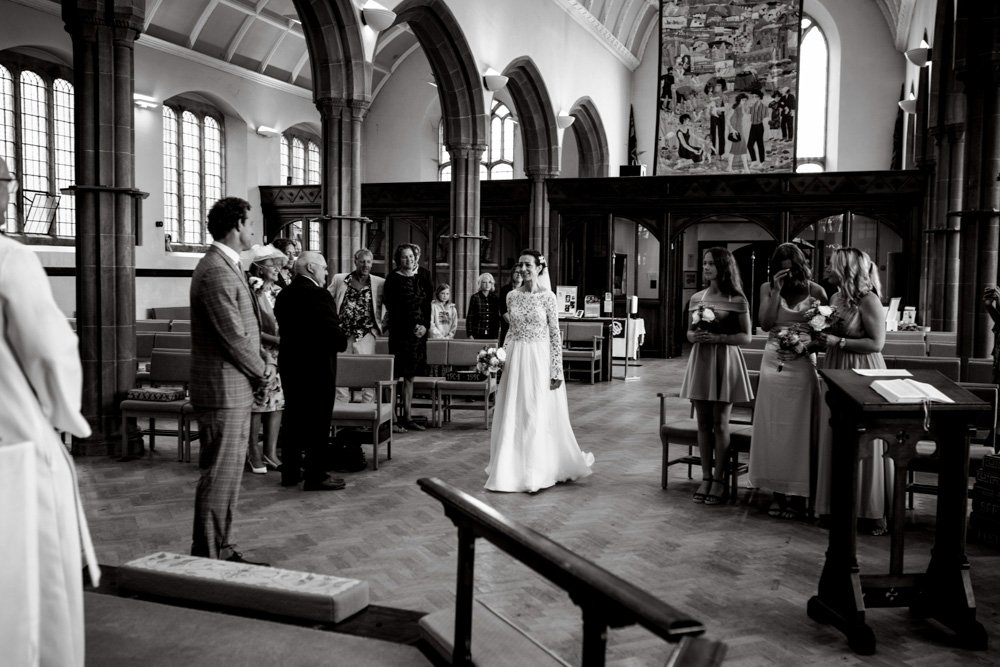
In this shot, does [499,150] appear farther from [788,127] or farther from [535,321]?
[535,321]

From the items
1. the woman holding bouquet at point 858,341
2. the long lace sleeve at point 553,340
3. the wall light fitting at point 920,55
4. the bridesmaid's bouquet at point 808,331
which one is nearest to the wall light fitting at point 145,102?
the long lace sleeve at point 553,340

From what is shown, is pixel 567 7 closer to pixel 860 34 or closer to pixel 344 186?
pixel 860 34

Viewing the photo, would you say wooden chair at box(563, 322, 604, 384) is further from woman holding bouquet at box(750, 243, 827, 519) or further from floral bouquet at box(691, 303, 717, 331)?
woman holding bouquet at box(750, 243, 827, 519)

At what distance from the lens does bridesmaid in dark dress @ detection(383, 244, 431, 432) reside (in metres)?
8.23

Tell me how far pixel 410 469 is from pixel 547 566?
523 cm

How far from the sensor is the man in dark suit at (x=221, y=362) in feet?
13.1

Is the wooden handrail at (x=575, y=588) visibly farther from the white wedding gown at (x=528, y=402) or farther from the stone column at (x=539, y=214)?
the stone column at (x=539, y=214)

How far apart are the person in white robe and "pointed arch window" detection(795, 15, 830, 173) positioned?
23.8 meters

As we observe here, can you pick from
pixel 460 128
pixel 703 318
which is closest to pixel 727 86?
pixel 460 128

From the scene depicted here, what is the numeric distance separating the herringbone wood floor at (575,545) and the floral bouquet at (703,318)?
4.10ft

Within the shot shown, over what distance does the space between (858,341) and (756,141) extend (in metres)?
12.9

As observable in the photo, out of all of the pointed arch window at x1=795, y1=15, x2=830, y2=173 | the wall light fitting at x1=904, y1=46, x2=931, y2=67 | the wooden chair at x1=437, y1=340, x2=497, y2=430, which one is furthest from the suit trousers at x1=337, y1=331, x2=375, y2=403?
the pointed arch window at x1=795, y1=15, x2=830, y2=173

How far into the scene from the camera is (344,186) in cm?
1194

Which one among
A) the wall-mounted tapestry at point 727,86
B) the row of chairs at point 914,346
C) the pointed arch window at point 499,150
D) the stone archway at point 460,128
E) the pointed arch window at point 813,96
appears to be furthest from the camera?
the pointed arch window at point 499,150
